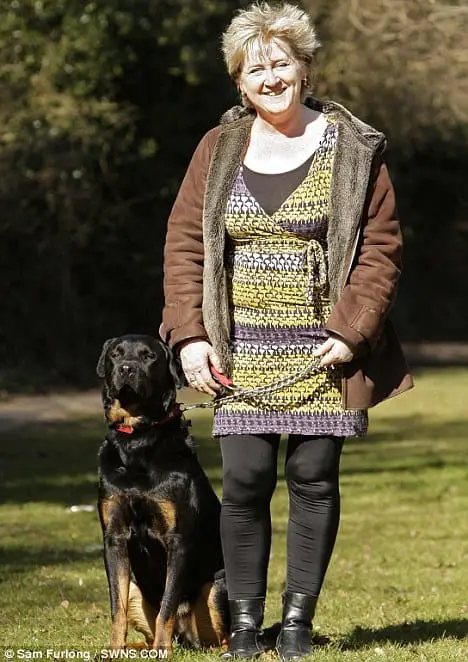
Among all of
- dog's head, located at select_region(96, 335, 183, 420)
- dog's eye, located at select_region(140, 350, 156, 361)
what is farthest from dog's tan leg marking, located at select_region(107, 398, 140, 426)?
dog's eye, located at select_region(140, 350, 156, 361)

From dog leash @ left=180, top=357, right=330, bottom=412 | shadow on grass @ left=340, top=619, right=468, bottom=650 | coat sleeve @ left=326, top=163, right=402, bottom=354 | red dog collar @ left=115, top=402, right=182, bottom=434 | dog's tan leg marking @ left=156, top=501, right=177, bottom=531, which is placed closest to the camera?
coat sleeve @ left=326, top=163, right=402, bottom=354

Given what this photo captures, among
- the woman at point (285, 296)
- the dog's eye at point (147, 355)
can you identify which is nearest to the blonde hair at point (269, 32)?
the woman at point (285, 296)

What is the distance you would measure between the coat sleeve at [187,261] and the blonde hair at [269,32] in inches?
13.7

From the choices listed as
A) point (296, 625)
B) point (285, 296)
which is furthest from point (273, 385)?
point (296, 625)

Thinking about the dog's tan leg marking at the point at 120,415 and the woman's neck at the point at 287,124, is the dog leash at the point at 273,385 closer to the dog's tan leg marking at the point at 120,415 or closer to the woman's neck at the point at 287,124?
the dog's tan leg marking at the point at 120,415

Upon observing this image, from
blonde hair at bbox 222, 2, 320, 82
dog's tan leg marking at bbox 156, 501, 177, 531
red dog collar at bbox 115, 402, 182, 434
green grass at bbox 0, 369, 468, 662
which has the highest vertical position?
blonde hair at bbox 222, 2, 320, 82

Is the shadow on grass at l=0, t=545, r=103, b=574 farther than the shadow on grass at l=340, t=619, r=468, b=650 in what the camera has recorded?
Yes

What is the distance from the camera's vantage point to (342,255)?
16.4 ft

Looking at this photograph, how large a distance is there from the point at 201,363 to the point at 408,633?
1.83 meters

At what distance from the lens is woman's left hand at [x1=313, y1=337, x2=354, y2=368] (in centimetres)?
495

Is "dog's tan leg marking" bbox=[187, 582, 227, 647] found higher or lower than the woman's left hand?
lower

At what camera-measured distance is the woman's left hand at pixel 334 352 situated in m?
4.95

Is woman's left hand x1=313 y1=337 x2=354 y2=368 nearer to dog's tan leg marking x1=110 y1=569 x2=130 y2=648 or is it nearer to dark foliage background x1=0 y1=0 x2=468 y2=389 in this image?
dog's tan leg marking x1=110 y1=569 x2=130 y2=648

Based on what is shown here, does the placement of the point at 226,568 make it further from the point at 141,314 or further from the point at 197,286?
the point at 141,314
